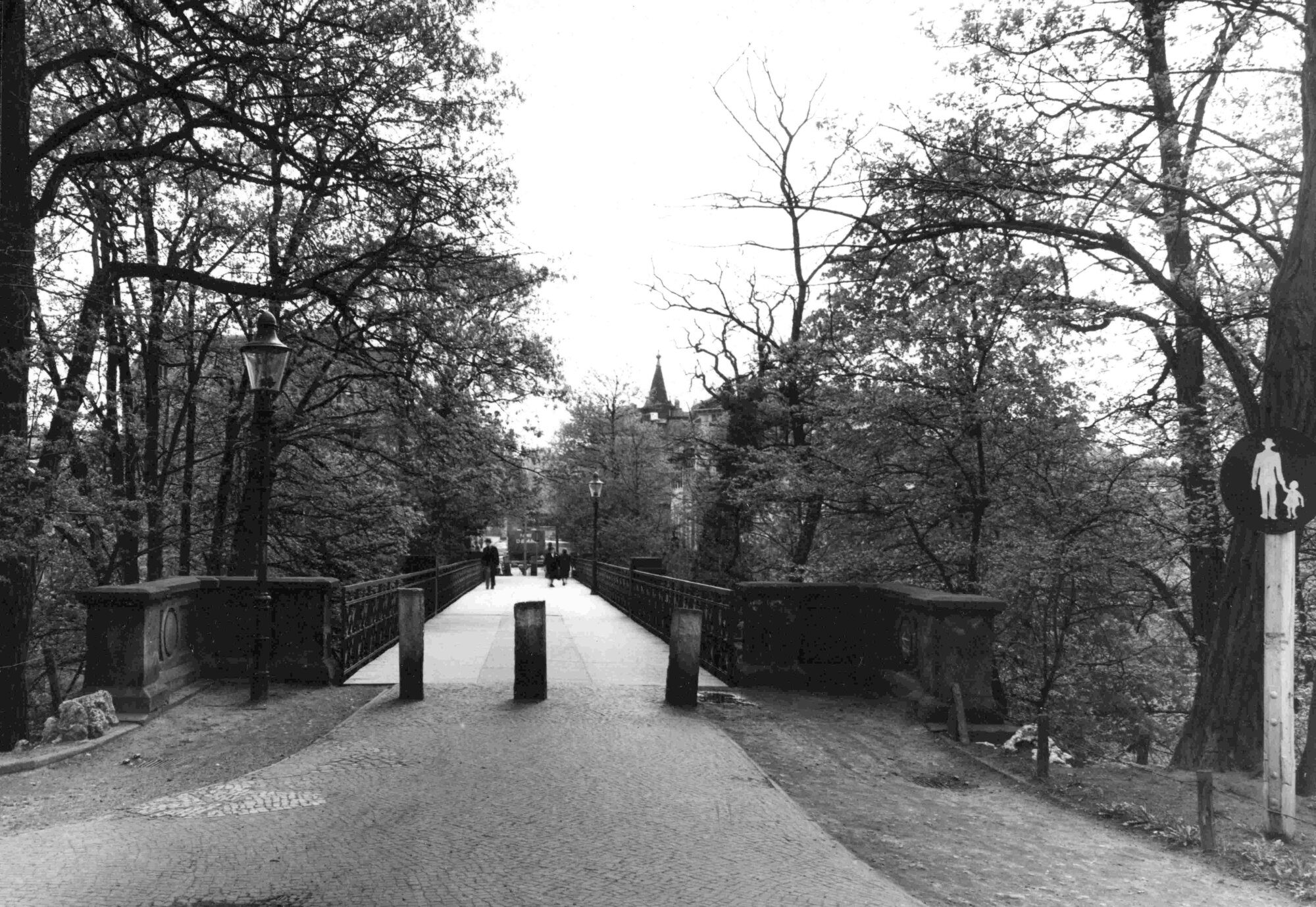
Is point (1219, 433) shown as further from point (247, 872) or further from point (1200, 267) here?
point (247, 872)

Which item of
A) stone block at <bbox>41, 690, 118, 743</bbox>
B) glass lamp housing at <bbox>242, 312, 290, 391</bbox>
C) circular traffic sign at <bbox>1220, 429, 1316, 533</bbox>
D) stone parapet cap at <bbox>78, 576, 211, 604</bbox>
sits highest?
glass lamp housing at <bbox>242, 312, 290, 391</bbox>

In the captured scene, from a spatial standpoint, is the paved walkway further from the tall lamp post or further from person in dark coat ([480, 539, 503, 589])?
person in dark coat ([480, 539, 503, 589])

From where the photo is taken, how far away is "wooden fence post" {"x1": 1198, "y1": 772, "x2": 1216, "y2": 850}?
586 cm

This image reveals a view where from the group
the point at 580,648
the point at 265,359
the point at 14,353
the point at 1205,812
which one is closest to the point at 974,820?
the point at 1205,812

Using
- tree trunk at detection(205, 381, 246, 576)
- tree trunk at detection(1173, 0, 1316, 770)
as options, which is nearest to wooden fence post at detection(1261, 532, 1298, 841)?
tree trunk at detection(1173, 0, 1316, 770)

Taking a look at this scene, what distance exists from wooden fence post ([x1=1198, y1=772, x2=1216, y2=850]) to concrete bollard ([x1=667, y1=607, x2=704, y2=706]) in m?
4.95

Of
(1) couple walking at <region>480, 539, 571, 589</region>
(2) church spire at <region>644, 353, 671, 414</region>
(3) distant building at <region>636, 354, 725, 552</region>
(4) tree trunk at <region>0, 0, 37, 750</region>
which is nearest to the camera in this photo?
(4) tree trunk at <region>0, 0, 37, 750</region>

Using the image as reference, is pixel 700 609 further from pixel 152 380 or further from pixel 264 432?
pixel 152 380

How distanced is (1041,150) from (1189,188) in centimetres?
177

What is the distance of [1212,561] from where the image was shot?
13.2 meters

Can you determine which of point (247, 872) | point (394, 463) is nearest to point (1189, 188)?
point (247, 872)

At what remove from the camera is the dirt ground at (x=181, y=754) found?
668 cm

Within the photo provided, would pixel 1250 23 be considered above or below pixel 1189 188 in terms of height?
above

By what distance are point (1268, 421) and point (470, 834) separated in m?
7.61
